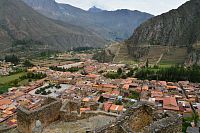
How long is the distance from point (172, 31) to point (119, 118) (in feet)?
419

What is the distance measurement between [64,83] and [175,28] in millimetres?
81230

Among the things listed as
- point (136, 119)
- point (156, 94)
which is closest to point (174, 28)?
point (156, 94)

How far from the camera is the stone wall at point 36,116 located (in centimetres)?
973

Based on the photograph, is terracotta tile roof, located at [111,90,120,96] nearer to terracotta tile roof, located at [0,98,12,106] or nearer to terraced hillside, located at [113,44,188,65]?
terracotta tile roof, located at [0,98,12,106]

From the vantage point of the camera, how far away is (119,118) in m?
7.75

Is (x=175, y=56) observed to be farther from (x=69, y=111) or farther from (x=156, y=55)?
(x=69, y=111)

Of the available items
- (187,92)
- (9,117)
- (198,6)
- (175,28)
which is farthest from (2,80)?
(198,6)

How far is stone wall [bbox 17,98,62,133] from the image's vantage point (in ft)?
31.9

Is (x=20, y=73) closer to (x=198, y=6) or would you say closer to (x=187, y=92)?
(x=187, y=92)

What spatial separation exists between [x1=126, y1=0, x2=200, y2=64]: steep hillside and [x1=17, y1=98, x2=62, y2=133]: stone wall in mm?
102491

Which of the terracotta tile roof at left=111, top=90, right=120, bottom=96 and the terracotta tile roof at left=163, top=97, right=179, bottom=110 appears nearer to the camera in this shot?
the terracotta tile roof at left=163, top=97, right=179, bottom=110

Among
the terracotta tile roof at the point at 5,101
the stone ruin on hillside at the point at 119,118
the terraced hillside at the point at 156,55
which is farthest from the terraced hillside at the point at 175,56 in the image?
the stone ruin on hillside at the point at 119,118

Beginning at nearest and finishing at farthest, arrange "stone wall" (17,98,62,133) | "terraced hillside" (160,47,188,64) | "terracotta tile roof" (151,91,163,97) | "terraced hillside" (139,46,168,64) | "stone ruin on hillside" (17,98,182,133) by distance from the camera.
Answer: "stone ruin on hillside" (17,98,182,133)
"stone wall" (17,98,62,133)
"terracotta tile roof" (151,91,163,97)
"terraced hillside" (160,47,188,64)
"terraced hillside" (139,46,168,64)

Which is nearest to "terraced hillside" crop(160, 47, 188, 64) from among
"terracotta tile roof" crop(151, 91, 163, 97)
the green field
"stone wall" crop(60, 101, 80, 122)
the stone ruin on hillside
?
"terracotta tile roof" crop(151, 91, 163, 97)
